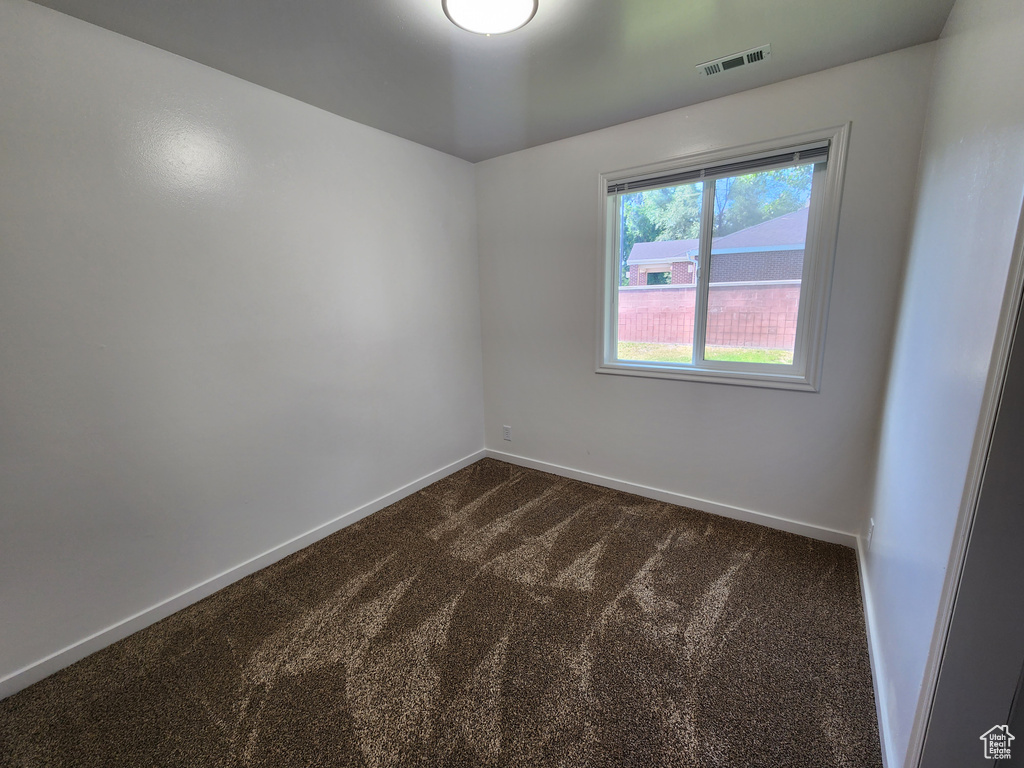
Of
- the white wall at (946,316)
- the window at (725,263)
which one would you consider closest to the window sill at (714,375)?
the window at (725,263)

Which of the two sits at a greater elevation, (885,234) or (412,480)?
(885,234)

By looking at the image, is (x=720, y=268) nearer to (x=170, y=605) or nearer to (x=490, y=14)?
(x=490, y=14)

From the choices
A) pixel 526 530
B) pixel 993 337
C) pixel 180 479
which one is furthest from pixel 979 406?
pixel 180 479

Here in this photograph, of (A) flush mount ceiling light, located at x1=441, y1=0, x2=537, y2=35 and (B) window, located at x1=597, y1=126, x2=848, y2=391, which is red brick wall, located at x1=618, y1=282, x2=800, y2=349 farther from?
(A) flush mount ceiling light, located at x1=441, y1=0, x2=537, y2=35

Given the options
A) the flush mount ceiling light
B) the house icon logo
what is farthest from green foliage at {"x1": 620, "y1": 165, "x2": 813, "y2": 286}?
the house icon logo

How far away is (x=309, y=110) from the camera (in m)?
2.23

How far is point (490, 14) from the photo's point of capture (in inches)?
57.9

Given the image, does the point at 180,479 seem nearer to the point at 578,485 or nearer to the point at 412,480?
the point at 412,480

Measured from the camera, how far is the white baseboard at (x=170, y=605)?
5.17ft

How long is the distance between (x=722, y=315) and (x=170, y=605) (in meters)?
3.38

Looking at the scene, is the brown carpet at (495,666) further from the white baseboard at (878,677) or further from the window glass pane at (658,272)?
the window glass pane at (658,272)

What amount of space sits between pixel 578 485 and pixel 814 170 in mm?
2454

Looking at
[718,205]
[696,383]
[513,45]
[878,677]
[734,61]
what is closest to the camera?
[878,677]

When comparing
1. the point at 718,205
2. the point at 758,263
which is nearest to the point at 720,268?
the point at 758,263
